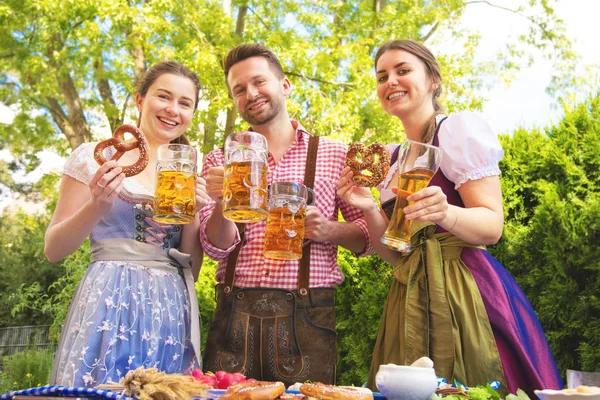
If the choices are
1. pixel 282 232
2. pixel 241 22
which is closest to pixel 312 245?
A: pixel 282 232

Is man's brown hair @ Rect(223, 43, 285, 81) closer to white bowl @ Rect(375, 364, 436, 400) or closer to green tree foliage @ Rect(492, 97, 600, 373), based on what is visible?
green tree foliage @ Rect(492, 97, 600, 373)

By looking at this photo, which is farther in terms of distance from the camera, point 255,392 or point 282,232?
point 282,232

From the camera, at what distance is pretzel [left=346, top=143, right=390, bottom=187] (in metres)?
2.13

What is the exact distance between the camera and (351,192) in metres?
2.20

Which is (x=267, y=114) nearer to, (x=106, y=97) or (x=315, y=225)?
(x=315, y=225)

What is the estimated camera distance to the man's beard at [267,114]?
9.00 ft

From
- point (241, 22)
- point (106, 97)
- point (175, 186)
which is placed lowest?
point (175, 186)

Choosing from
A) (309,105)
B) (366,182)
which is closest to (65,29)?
(309,105)

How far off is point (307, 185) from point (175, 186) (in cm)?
86

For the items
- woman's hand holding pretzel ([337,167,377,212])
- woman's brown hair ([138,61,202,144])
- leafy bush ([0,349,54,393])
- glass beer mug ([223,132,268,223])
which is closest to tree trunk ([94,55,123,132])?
leafy bush ([0,349,54,393])

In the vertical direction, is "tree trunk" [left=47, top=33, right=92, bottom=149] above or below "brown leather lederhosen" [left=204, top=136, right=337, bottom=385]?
above

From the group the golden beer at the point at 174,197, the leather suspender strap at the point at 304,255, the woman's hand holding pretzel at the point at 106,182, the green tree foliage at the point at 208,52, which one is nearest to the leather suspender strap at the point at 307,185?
the leather suspender strap at the point at 304,255

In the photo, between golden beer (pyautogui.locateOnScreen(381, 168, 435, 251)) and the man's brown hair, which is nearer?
golden beer (pyautogui.locateOnScreen(381, 168, 435, 251))

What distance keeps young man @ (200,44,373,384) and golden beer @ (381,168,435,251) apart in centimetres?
47
